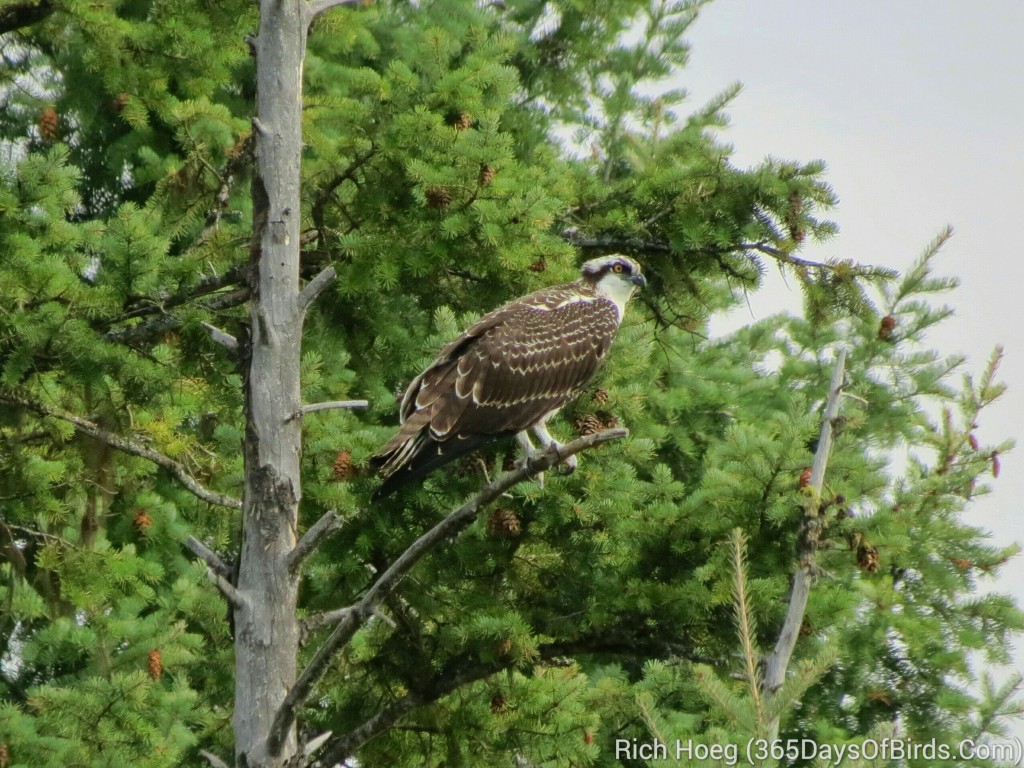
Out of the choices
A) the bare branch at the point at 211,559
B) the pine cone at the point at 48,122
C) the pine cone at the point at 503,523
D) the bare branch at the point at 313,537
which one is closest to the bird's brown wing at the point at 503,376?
the pine cone at the point at 503,523

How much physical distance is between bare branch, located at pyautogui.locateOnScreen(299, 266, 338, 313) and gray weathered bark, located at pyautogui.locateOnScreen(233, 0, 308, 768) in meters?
0.02

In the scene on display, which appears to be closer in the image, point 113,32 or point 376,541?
point 376,541

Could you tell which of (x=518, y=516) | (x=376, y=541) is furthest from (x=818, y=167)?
(x=376, y=541)

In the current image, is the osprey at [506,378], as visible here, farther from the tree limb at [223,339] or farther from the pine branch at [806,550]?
the pine branch at [806,550]

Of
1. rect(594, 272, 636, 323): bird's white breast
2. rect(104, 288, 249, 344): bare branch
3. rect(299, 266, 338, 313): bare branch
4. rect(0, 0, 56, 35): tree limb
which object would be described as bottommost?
rect(299, 266, 338, 313): bare branch

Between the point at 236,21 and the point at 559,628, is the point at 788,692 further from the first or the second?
the point at 236,21

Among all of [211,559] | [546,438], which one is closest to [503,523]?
[546,438]

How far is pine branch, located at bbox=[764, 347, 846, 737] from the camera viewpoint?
22.4ft

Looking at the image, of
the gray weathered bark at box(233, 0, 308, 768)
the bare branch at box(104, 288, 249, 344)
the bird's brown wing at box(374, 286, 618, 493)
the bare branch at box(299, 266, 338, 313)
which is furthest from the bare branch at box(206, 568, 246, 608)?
the bare branch at box(104, 288, 249, 344)

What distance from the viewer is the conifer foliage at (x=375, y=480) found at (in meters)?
7.18

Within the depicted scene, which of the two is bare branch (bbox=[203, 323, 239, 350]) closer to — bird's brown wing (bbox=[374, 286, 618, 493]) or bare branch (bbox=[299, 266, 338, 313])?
bare branch (bbox=[299, 266, 338, 313])

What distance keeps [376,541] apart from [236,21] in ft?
12.2

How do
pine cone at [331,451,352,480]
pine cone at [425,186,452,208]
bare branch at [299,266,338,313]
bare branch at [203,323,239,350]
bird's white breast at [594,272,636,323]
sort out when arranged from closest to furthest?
bare branch at [299,266,338,313] → bare branch at [203,323,239,350] → pine cone at [331,451,352,480] → pine cone at [425,186,452,208] → bird's white breast at [594,272,636,323]

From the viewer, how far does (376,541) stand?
26.0ft
